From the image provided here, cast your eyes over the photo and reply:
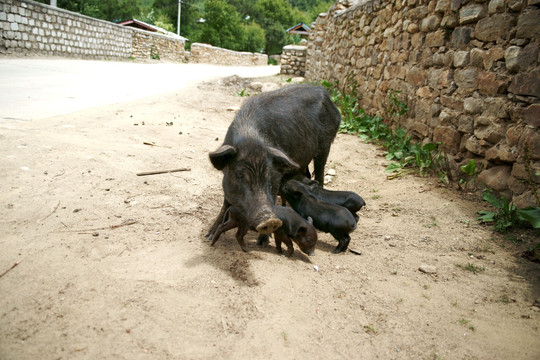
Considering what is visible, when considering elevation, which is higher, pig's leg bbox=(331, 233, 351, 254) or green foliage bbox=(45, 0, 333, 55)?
green foliage bbox=(45, 0, 333, 55)

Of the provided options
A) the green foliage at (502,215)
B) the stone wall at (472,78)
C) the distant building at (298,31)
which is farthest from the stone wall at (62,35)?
the green foliage at (502,215)

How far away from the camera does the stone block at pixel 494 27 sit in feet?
13.6

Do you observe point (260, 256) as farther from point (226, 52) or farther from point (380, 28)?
point (226, 52)

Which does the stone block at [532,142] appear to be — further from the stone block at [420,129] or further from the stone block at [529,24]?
the stone block at [420,129]

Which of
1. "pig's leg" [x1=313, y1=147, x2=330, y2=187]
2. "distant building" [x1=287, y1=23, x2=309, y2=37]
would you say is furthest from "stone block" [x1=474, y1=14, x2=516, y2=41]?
"distant building" [x1=287, y1=23, x2=309, y2=37]

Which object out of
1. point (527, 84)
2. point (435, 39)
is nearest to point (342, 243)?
point (527, 84)

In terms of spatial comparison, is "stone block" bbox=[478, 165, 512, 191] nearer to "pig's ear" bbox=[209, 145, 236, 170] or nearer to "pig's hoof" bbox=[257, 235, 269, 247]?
"pig's hoof" bbox=[257, 235, 269, 247]

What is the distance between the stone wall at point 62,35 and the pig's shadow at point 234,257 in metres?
14.3

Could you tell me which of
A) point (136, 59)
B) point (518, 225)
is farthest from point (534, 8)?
point (136, 59)

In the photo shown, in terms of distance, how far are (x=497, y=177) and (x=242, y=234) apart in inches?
114

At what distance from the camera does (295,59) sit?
1777cm

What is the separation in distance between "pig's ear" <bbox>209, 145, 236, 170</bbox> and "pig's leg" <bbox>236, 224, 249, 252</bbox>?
526 mm

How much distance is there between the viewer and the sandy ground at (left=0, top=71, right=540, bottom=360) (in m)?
2.22

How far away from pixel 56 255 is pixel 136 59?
2258 cm
